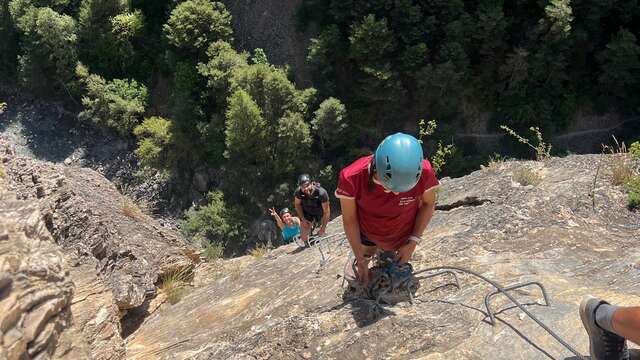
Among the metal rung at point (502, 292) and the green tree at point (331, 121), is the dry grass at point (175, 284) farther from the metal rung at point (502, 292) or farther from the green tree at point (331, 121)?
the green tree at point (331, 121)

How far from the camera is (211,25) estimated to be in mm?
23094

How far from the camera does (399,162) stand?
12.6 ft

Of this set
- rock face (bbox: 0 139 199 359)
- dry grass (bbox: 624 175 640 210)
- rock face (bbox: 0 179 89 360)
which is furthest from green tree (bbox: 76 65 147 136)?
dry grass (bbox: 624 175 640 210)

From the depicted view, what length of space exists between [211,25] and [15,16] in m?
9.81

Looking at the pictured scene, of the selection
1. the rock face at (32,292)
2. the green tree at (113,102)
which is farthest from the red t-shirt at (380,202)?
the green tree at (113,102)

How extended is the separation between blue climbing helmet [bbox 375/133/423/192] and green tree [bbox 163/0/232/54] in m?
20.6

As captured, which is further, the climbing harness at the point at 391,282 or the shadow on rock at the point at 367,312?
the climbing harness at the point at 391,282

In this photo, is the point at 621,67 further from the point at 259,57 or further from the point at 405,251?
the point at 405,251

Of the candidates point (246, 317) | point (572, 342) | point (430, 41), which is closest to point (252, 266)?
point (246, 317)

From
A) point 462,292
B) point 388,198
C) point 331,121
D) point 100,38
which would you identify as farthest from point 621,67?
point 100,38

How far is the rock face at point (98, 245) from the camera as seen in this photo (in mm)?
5148

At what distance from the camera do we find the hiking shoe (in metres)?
3.38

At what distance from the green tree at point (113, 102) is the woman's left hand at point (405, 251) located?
2176 centimetres

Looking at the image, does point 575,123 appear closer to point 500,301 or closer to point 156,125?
point 156,125
